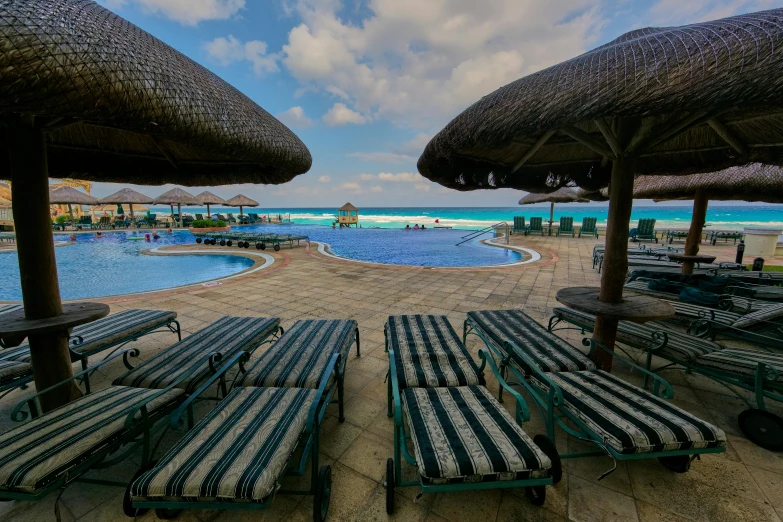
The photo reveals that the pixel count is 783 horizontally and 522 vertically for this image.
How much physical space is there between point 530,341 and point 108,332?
478 centimetres

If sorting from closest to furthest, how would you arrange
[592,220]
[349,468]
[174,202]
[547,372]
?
[349,468] → [547,372] → [592,220] → [174,202]

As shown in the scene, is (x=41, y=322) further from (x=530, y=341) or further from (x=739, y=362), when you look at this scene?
(x=739, y=362)

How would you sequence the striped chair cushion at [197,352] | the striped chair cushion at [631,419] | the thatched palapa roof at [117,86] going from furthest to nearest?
the striped chair cushion at [197,352] → the striped chair cushion at [631,419] → the thatched palapa roof at [117,86]

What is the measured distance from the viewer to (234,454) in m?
1.61

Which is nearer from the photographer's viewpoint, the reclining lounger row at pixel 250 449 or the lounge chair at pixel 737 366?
the reclining lounger row at pixel 250 449

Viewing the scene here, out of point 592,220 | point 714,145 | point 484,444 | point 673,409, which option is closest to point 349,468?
point 484,444

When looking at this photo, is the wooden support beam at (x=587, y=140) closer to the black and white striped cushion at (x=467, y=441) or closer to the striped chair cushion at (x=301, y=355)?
the black and white striped cushion at (x=467, y=441)

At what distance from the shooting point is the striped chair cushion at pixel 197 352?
2.43 meters

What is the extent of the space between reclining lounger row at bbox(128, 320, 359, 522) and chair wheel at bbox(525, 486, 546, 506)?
4.16 ft

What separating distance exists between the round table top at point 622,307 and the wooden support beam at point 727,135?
1.81 m

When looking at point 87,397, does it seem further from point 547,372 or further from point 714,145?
point 714,145

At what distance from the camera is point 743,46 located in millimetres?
1606

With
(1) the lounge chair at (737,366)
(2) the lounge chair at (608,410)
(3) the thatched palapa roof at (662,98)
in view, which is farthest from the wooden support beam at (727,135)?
(2) the lounge chair at (608,410)

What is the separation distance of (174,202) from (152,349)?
2751 cm
